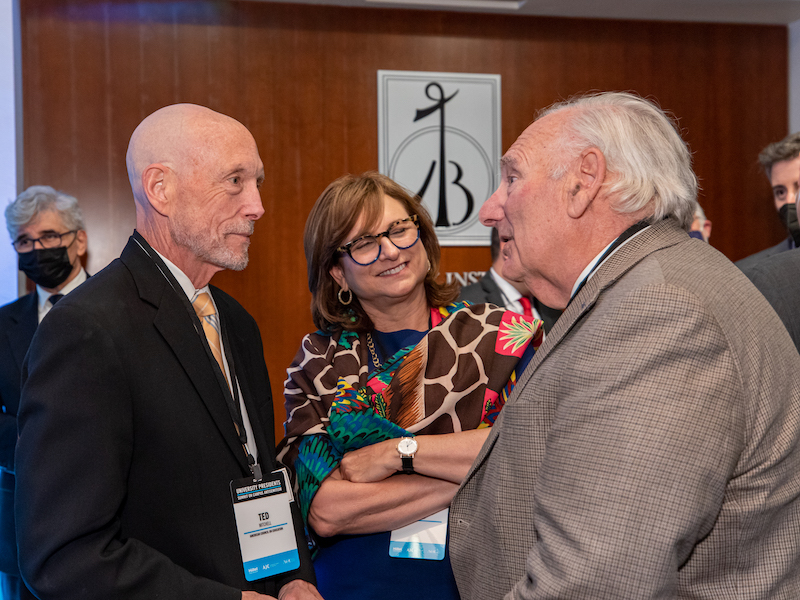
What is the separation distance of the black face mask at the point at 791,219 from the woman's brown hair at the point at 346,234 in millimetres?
1717

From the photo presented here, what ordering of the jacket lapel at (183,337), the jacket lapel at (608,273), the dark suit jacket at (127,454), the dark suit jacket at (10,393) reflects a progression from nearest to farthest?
1. the jacket lapel at (608,273)
2. the dark suit jacket at (127,454)
3. the jacket lapel at (183,337)
4. the dark suit jacket at (10,393)

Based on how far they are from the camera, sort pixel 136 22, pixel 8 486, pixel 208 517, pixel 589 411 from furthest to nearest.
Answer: pixel 136 22 < pixel 8 486 < pixel 208 517 < pixel 589 411

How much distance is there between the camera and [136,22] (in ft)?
13.9

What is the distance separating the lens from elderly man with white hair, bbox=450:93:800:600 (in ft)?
3.12

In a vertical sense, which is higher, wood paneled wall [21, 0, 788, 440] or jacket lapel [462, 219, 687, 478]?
wood paneled wall [21, 0, 788, 440]

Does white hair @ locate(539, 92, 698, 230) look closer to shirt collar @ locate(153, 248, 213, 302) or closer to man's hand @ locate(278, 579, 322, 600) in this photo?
shirt collar @ locate(153, 248, 213, 302)

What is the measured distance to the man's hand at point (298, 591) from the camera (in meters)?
1.57

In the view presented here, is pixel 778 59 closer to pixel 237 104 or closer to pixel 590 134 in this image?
pixel 237 104

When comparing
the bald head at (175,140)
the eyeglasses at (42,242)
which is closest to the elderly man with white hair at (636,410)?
the bald head at (175,140)

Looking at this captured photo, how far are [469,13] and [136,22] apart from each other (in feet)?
7.21

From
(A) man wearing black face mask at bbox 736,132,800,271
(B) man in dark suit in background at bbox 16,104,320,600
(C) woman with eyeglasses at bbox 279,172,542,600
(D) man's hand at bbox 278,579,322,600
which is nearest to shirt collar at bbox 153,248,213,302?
(B) man in dark suit in background at bbox 16,104,320,600

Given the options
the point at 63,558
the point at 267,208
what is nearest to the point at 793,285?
the point at 63,558

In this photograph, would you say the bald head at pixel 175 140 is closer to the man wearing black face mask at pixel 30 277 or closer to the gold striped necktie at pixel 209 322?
the gold striped necktie at pixel 209 322

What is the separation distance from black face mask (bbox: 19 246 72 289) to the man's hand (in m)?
2.33
